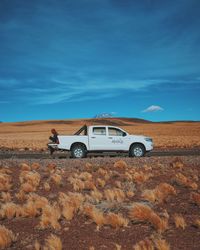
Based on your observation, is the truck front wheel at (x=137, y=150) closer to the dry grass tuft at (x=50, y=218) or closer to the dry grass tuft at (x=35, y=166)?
the dry grass tuft at (x=35, y=166)

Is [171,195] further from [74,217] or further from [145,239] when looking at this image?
[145,239]

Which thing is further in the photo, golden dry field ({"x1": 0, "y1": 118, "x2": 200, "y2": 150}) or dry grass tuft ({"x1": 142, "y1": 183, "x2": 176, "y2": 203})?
golden dry field ({"x1": 0, "y1": 118, "x2": 200, "y2": 150})

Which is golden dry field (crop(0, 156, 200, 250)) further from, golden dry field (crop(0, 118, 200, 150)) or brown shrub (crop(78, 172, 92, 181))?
golden dry field (crop(0, 118, 200, 150))

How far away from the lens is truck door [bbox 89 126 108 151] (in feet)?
67.9

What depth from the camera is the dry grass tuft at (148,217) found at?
709cm

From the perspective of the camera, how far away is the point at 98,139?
20.8 metres

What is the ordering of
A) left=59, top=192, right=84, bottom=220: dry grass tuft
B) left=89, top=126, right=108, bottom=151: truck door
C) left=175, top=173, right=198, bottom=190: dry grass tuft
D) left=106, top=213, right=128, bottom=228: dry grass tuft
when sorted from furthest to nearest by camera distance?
left=89, top=126, right=108, bottom=151: truck door
left=175, top=173, right=198, bottom=190: dry grass tuft
left=59, top=192, right=84, bottom=220: dry grass tuft
left=106, top=213, right=128, bottom=228: dry grass tuft

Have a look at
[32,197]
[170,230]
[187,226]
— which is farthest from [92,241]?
[32,197]

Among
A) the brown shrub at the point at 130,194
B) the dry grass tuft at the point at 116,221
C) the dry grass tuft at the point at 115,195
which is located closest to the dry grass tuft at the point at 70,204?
the dry grass tuft at the point at 115,195

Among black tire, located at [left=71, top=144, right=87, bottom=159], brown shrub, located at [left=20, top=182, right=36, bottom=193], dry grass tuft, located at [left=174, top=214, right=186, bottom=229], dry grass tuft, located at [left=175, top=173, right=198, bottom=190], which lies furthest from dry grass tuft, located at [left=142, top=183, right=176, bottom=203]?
black tire, located at [left=71, top=144, right=87, bottom=159]

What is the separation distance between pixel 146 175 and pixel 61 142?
795 centimetres

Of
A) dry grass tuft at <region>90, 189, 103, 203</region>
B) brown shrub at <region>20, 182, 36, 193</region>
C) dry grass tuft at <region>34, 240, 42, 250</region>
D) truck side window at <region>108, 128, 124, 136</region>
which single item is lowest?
dry grass tuft at <region>34, 240, 42, 250</region>

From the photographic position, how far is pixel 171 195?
10.4m

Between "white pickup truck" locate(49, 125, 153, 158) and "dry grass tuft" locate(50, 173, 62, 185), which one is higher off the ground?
"white pickup truck" locate(49, 125, 153, 158)
